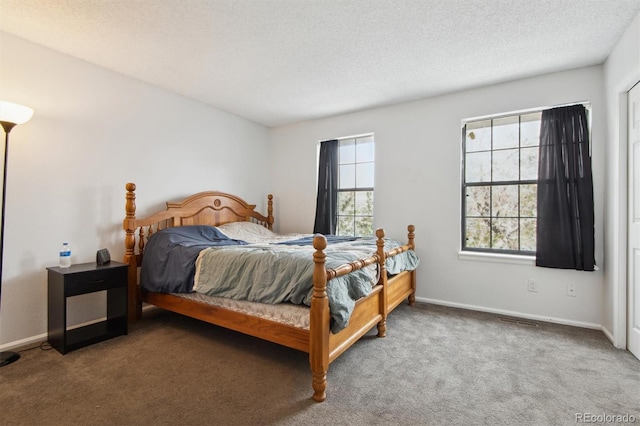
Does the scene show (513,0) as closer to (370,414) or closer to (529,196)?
(529,196)

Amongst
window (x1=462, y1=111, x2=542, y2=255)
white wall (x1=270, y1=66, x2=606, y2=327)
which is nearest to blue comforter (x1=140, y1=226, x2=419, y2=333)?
white wall (x1=270, y1=66, x2=606, y2=327)

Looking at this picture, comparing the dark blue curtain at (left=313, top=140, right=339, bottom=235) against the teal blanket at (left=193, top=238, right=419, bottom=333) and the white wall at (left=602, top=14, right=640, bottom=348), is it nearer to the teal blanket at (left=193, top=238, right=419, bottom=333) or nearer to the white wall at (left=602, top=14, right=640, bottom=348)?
the teal blanket at (left=193, top=238, right=419, bottom=333)

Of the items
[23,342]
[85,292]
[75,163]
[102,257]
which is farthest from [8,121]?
[23,342]

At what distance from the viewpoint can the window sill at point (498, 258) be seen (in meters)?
3.09

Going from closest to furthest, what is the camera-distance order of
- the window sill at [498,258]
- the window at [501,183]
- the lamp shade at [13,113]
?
the lamp shade at [13,113] < the window sill at [498,258] < the window at [501,183]

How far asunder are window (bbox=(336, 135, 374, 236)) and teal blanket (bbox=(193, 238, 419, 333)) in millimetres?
1521

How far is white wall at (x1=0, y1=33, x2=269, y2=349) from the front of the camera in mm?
2438

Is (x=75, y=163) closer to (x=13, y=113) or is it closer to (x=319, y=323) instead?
(x=13, y=113)

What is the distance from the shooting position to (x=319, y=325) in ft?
5.84

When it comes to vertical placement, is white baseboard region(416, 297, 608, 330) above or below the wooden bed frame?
below

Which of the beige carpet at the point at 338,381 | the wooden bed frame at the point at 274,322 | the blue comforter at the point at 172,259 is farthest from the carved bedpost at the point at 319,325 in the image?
the blue comforter at the point at 172,259

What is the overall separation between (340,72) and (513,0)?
1.47 m

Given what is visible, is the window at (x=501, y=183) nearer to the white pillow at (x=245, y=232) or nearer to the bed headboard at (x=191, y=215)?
the white pillow at (x=245, y=232)

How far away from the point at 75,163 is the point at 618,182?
4654 millimetres
